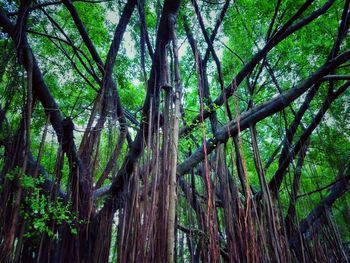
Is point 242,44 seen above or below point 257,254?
above

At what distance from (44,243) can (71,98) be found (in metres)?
2.16

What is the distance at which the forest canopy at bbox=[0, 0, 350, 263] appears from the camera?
1967mm

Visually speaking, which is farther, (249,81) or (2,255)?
(249,81)

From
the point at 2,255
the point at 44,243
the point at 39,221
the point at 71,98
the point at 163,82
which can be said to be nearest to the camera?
the point at 2,255

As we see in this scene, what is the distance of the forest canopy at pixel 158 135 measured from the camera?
197 centimetres

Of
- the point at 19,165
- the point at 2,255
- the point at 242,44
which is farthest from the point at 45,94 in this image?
the point at 242,44

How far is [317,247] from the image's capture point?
316 cm

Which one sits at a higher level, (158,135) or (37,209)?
(158,135)

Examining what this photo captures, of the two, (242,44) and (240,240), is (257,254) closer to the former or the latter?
(240,240)

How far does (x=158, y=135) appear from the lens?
2000 mm

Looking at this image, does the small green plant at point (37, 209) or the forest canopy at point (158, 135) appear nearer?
the forest canopy at point (158, 135)

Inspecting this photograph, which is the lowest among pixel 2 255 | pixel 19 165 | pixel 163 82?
pixel 2 255

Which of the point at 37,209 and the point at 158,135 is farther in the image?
the point at 37,209

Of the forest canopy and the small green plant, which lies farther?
the small green plant
